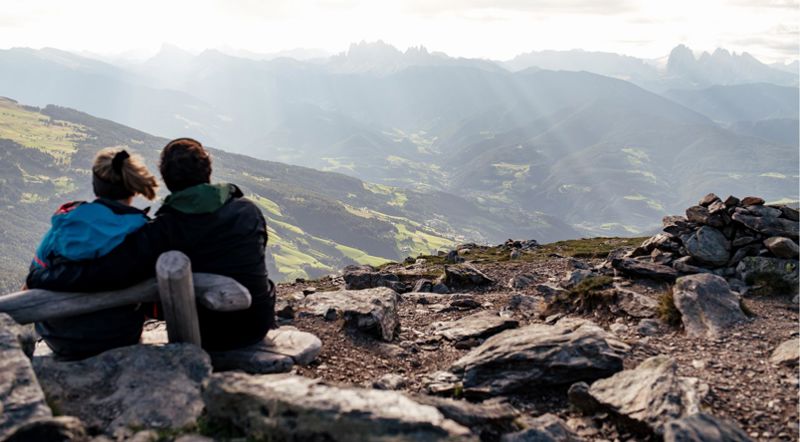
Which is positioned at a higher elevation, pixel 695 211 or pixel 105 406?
A: pixel 695 211

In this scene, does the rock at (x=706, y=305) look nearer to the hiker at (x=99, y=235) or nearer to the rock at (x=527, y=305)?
the rock at (x=527, y=305)

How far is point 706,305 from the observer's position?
13.0 metres

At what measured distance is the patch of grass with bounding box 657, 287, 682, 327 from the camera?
13247 millimetres

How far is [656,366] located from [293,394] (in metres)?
6.43

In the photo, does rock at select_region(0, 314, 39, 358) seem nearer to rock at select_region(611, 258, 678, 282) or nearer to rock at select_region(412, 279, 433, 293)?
rock at select_region(611, 258, 678, 282)

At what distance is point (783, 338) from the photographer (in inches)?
447

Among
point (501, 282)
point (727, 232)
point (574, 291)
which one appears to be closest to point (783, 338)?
point (574, 291)

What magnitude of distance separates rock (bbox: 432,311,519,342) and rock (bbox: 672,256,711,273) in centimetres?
780

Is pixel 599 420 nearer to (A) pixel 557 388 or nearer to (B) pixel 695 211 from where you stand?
(A) pixel 557 388

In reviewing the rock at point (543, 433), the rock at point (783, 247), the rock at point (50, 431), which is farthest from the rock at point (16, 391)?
the rock at point (783, 247)

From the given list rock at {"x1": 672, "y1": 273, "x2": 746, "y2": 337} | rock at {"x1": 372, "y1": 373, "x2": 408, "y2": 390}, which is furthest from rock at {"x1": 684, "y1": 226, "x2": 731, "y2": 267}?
rock at {"x1": 372, "y1": 373, "x2": 408, "y2": 390}

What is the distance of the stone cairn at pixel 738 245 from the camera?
54.7 ft

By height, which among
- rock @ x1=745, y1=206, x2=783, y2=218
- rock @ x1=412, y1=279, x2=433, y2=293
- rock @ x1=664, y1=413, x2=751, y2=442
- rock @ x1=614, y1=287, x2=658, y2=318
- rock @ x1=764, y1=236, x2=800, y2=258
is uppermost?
rock @ x1=745, y1=206, x2=783, y2=218

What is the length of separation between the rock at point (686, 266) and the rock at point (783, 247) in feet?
6.60
